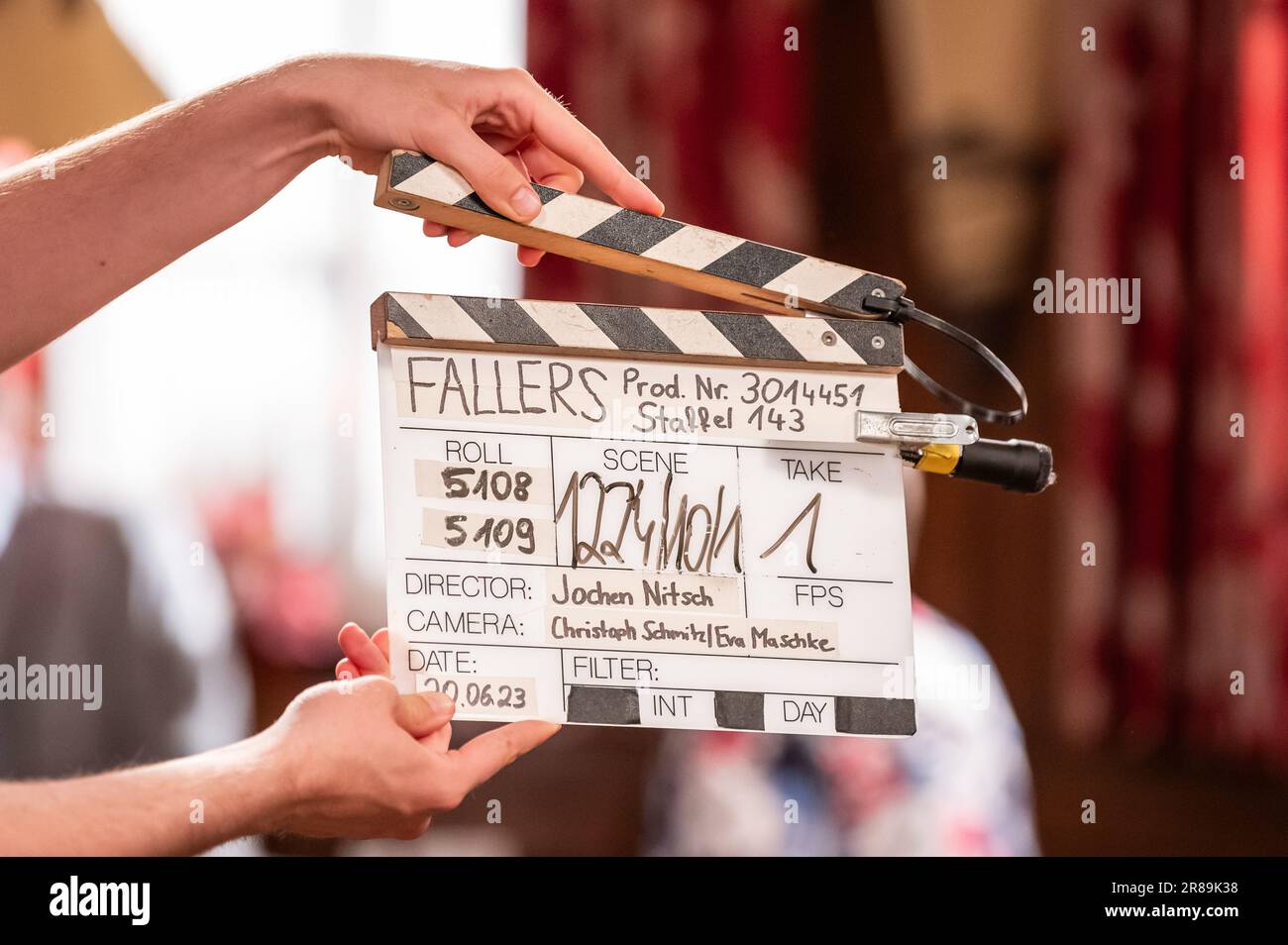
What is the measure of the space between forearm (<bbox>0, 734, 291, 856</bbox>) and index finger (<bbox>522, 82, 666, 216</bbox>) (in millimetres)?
545

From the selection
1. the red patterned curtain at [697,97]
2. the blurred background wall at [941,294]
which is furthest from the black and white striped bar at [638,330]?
the red patterned curtain at [697,97]

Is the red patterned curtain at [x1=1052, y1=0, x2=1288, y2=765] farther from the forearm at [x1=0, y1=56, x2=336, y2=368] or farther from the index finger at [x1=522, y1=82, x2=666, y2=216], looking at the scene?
the forearm at [x1=0, y1=56, x2=336, y2=368]

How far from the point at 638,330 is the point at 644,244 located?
7cm

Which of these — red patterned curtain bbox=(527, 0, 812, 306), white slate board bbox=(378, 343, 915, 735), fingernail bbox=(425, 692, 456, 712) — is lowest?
fingernail bbox=(425, 692, 456, 712)

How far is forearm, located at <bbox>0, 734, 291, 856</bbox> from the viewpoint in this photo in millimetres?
837

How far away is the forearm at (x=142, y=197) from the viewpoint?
3.43 ft

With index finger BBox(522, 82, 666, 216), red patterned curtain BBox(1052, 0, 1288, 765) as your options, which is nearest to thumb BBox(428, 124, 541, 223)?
index finger BBox(522, 82, 666, 216)

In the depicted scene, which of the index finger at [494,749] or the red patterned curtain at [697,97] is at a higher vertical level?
the red patterned curtain at [697,97]

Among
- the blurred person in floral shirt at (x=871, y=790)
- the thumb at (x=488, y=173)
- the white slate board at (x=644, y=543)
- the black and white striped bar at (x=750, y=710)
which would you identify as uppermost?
the thumb at (x=488, y=173)

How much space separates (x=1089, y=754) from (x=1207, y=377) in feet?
2.73

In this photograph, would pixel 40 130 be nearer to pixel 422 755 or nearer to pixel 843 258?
pixel 843 258

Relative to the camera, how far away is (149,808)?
0.85m

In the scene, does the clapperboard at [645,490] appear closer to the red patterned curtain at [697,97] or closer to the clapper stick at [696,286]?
the clapper stick at [696,286]

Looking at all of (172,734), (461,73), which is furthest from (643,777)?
(461,73)
